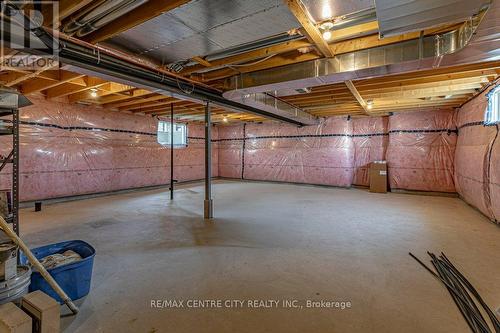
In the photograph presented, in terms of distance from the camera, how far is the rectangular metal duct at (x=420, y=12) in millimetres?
1582

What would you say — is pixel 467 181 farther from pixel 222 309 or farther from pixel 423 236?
pixel 222 309

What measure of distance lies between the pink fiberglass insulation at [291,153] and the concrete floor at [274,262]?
2735 mm

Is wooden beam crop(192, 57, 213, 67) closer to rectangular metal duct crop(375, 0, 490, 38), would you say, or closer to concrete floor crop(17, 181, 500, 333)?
rectangular metal duct crop(375, 0, 490, 38)

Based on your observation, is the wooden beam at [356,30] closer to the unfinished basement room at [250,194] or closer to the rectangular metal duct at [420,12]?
the unfinished basement room at [250,194]

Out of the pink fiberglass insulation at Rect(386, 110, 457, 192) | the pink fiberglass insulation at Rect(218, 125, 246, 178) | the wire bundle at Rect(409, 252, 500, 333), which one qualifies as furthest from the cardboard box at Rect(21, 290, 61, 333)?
the pink fiberglass insulation at Rect(218, 125, 246, 178)

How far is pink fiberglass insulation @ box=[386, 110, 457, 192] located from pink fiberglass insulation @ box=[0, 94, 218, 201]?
21.3ft

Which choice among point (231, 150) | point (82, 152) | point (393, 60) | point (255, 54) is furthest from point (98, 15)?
point (231, 150)

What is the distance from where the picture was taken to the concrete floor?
1.62 metres

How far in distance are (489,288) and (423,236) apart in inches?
48.2

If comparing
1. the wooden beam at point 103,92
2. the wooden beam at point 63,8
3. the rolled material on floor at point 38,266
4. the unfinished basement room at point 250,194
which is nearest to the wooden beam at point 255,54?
the unfinished basement room at point 250,194

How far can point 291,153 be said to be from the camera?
8094 mm

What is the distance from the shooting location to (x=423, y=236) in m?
3.15

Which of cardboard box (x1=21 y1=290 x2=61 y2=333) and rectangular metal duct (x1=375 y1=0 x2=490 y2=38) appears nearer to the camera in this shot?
cardboard box (x1=21 y1=290 x2=61 y2=333)

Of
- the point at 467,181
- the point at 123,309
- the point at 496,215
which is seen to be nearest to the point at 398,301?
the point at 123,309
